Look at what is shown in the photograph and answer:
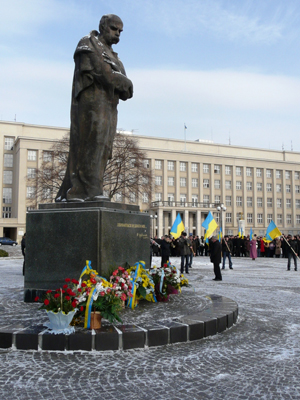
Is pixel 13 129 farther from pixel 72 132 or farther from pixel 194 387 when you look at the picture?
pixel 194 387

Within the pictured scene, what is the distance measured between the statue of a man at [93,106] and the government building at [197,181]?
58.9 metres

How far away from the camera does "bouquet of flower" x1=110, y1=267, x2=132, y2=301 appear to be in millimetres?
5242

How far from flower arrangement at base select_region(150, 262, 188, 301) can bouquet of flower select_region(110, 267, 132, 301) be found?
113cm

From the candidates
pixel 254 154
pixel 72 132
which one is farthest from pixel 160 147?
pixel 72 132

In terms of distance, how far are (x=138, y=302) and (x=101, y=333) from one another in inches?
85.0

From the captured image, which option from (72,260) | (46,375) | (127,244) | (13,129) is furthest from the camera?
(13,129)

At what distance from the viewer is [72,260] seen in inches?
254

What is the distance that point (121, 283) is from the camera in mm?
5492

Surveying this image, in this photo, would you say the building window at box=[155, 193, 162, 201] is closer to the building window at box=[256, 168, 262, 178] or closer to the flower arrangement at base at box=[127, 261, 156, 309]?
the building window at box=[256, 168, 262, 178]

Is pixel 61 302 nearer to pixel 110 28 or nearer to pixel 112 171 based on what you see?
pixel 110 28

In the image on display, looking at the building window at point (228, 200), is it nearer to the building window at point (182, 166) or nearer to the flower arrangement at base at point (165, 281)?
the building window at point (182, 166)

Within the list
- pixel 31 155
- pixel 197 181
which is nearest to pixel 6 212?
pixel 31 155

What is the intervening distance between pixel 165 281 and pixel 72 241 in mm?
1744

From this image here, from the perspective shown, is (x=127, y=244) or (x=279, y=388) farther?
(x=127, y=244)
